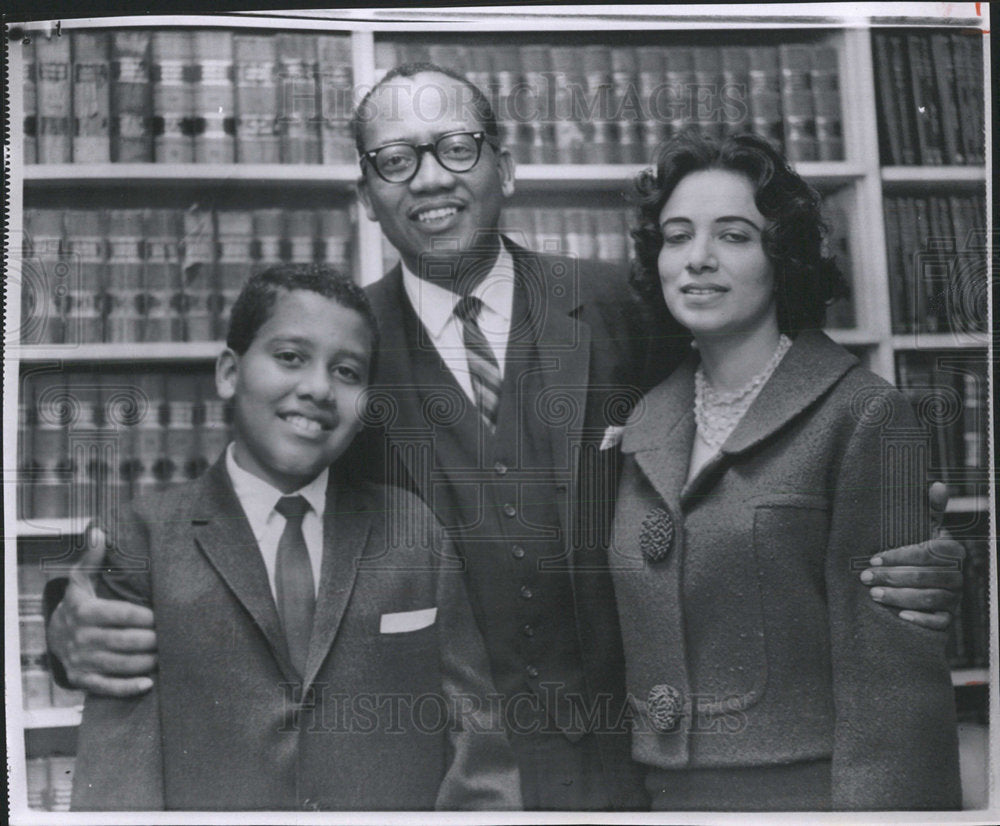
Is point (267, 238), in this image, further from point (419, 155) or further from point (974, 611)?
point (974, 611)

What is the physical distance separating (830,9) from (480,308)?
3.76 feet

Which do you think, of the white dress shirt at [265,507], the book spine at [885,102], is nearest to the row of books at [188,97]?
the white dress shirt at [265,507]

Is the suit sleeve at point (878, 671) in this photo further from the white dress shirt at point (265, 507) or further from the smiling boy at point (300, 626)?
the white dress shirt at point (265, 507)

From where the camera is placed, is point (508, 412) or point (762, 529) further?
point (508, 412)

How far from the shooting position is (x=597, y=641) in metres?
2.58

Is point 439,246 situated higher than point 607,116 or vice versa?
point 607,116

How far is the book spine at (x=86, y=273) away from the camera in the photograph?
2.67m

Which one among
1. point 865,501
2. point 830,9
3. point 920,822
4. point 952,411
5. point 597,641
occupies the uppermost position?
point 830,9

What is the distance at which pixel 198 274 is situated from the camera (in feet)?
8.68

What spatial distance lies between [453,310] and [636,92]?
0.71 meters

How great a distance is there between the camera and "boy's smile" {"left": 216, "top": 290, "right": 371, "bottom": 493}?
259cm

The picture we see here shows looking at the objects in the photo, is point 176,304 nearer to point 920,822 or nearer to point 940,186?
point 940,186

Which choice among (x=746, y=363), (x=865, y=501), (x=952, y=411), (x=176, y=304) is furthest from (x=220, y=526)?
(x=952, y=411)

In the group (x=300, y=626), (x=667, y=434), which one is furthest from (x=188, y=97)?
(x=667, y=434)
